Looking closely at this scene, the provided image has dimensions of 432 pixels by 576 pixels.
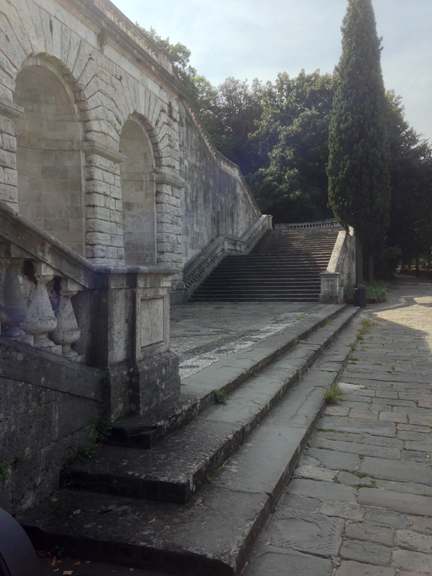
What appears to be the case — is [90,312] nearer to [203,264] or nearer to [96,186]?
[96,186]

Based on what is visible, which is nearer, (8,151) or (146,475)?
(146,475)

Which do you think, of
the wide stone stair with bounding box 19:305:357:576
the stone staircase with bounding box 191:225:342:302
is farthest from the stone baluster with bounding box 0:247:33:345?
the stone staircase with bounding box 191:225:342:302

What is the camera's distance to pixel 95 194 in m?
9.32

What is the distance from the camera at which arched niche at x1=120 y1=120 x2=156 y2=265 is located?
12.3 metres

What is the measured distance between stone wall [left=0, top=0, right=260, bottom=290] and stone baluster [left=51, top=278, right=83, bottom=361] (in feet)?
16.7

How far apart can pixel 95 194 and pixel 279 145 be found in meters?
22.3

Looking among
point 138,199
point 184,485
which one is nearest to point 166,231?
point 138,199

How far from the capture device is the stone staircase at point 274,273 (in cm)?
1505

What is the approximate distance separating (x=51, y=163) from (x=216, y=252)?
9.72 m

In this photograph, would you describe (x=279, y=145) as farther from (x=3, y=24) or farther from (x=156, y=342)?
(x=156, y=342)

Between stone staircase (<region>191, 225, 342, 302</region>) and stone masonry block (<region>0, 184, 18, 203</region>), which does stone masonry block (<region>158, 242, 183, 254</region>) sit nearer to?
stone staircase (<region>191, 225, 342, 302</region>)

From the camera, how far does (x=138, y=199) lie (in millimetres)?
12641

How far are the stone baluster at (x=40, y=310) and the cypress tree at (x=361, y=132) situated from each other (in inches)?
733

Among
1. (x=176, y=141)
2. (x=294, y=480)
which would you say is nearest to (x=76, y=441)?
Result: (x=294, y=480)
